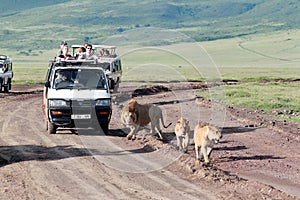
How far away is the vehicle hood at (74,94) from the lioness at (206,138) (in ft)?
15.1

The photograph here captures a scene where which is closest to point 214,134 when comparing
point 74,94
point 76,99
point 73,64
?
point 76,99

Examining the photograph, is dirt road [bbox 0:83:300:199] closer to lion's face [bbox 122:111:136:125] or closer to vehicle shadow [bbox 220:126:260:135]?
vehicle shadow [bbox 220:126:260:135]

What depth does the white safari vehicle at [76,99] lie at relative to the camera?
698 inches

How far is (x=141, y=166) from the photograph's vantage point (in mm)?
13508

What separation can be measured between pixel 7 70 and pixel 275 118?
2045cm

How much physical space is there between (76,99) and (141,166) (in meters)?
4.79

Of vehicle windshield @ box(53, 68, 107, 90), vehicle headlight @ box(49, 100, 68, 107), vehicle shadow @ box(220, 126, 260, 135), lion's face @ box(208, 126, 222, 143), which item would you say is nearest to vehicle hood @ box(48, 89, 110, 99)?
vehicle headlight @ box(49, 100, 68, 107)

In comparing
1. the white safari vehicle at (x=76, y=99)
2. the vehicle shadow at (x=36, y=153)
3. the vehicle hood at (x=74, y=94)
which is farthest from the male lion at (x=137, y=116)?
the vehicle shadow at (x=36, y=153)

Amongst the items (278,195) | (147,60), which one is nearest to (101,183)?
(278,195)

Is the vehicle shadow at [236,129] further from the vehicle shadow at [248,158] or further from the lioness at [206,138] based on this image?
the lioness at [206,138]

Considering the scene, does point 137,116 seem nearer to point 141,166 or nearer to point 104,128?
point 104,128

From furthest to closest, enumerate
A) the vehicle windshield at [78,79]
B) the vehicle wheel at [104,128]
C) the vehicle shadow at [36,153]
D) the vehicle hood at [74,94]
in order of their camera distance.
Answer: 1. the vehicle windshield at [78,79]
2. the vehicle wheel at [104,128]
3. the vehicle hood at [74,94]
4. the vehicle shadow at [36,153]

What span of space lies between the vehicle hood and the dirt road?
1.03 meters

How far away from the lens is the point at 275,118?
25.2m
